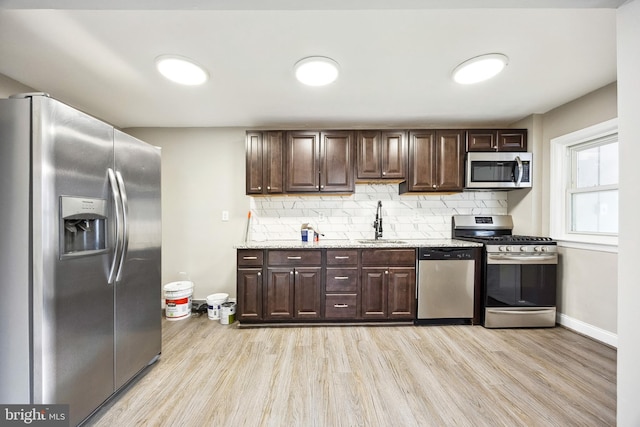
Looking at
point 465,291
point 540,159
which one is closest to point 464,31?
point 540,159

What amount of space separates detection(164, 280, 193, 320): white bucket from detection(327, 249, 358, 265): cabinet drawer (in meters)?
1.78

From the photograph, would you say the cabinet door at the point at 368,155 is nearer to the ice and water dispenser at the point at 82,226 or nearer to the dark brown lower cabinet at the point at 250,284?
the dark brown lower cabinet at the point at 250,284

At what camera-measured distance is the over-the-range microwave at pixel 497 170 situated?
291 cm

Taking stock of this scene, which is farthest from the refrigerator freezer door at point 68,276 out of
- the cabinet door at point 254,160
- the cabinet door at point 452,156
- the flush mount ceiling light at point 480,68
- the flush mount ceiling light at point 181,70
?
the cabinet door at point 452,156

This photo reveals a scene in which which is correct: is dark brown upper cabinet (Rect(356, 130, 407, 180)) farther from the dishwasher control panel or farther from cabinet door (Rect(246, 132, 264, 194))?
cabinet door (Rect(246, 132, 264, 194))


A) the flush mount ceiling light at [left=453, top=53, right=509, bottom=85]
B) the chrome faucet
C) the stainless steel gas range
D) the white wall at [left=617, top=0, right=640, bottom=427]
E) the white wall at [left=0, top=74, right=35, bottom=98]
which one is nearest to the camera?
the white wall at [left=617, top=0, right=640, bottom=427]

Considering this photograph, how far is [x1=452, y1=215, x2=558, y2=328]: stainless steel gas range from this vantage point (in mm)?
2641

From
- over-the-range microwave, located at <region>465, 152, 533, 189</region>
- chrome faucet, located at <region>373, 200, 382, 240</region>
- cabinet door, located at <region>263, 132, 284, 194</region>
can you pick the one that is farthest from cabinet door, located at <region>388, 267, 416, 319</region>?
cabinet door, located at <region>263, 132, 284, 194</region>

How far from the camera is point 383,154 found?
2982 millimetres

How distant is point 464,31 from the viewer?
1595mm

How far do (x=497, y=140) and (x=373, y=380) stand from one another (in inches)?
117

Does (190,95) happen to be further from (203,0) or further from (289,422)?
(289,422)

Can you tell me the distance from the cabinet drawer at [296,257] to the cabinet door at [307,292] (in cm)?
8

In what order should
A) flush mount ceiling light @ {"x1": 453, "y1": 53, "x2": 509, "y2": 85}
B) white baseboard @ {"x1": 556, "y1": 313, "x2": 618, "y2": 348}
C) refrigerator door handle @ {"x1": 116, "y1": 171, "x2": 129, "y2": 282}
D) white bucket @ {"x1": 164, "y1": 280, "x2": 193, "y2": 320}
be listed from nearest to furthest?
refrigerator door handle @ {"x1": 116, "y1": 171, "x2": 129, "y2": 282}
flush mount ceiling light @ {"x1": 453, "y1": 53, "x2": 509, "y2": 85}
white baseboard @ {"x1": 556, "y1": 313, "x2": 618, "y2": 348}
white bucket @ {"x1": 164, "y1": 280, "x2": 193, "y2": 320}
